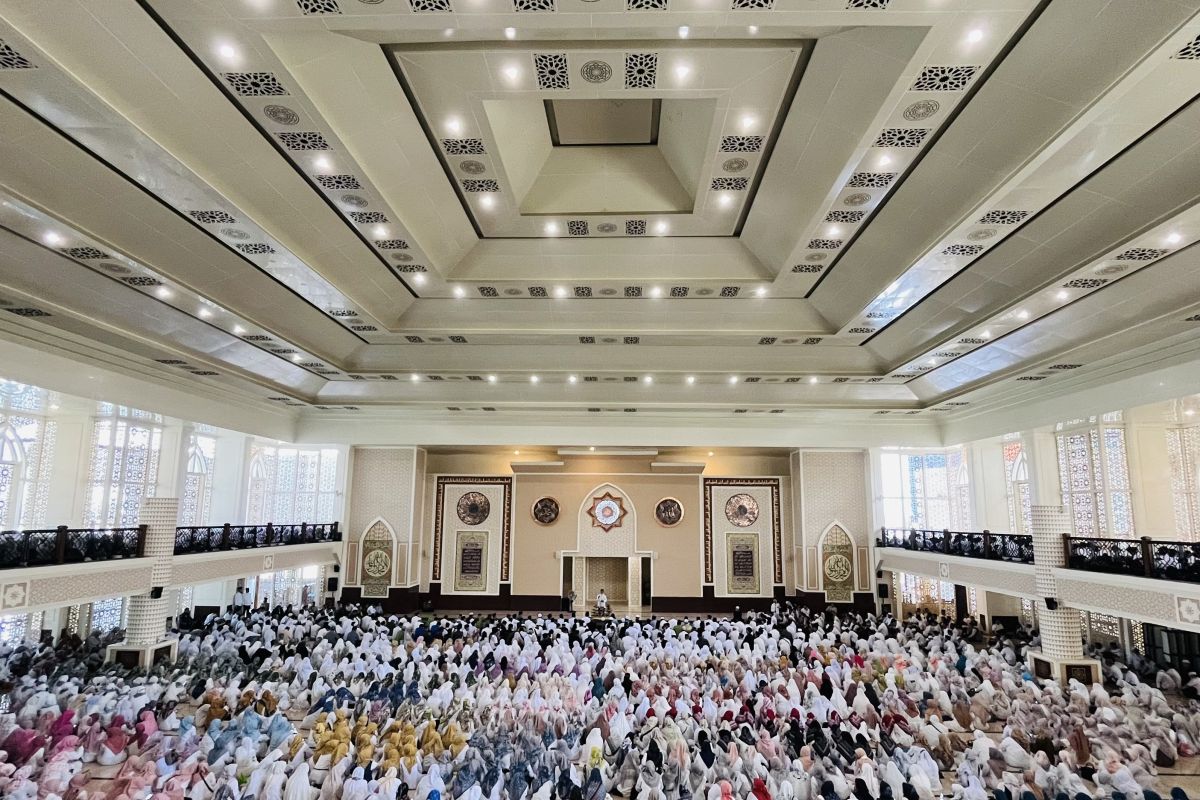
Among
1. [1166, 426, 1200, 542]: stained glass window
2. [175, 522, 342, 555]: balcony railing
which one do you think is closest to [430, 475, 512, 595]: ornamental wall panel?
[175, 522, 342, 555]: balcony railing

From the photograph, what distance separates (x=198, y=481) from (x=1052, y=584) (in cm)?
1712

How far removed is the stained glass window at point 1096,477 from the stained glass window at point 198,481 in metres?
18.2

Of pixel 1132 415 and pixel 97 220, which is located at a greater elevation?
pixel 97 220

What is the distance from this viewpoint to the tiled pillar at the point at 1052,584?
10148mm

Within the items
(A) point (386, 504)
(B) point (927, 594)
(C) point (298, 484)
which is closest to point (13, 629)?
(C) point (298, 484)

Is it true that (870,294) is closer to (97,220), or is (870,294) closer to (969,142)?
(969,142)

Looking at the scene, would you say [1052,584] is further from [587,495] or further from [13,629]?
[13,629]

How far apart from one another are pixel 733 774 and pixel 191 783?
5.28m

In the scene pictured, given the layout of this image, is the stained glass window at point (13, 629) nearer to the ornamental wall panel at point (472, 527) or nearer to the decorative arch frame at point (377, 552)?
the decorative arch frame at point (377, 552)

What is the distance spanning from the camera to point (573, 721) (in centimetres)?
834

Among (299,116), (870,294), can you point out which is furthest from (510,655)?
(299,116)

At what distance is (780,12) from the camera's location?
4.39 m

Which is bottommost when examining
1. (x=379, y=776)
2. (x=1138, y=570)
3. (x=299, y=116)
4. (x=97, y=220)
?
(x=379, y=776)

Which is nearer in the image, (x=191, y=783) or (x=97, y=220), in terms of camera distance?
(x=191, y=783)
